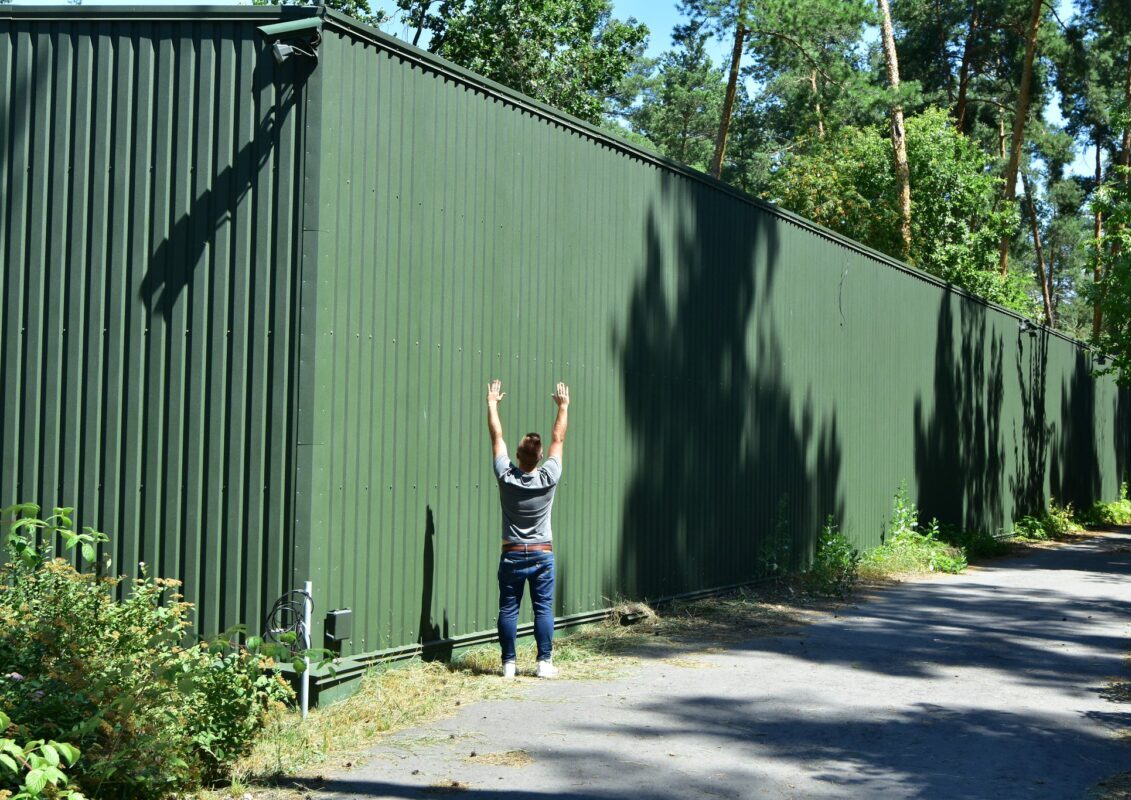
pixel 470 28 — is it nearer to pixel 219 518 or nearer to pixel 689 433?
A: pixel 689 433

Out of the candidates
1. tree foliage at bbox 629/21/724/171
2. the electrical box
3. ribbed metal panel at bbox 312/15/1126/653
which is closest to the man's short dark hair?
ribbed metal panel at bbox 312/15/1126/653

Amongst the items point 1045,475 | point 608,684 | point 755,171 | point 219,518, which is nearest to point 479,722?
point 608,684

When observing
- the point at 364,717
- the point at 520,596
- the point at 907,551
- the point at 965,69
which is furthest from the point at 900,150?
the point at 364,717

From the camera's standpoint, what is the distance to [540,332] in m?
10.2

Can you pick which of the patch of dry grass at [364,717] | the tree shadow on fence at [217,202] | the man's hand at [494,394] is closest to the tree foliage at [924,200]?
the man's hand at [494,394]

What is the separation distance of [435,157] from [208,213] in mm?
1800

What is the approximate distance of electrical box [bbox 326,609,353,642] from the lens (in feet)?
25.8

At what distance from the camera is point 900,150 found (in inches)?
1133

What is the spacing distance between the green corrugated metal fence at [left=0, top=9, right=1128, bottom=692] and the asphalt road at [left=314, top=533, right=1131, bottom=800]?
1.52m

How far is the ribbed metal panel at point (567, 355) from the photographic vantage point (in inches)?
328

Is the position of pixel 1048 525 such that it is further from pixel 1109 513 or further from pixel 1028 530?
pixel 1109 513

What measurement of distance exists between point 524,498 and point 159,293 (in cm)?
278

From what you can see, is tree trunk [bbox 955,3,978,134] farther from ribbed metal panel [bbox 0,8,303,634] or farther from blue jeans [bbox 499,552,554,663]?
ribbed metal panel [bbox 0,8,303,634]

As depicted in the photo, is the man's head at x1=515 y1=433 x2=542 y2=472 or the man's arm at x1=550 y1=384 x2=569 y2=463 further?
the man's arm at x1=550 y1=384 x2=569 y2=463
